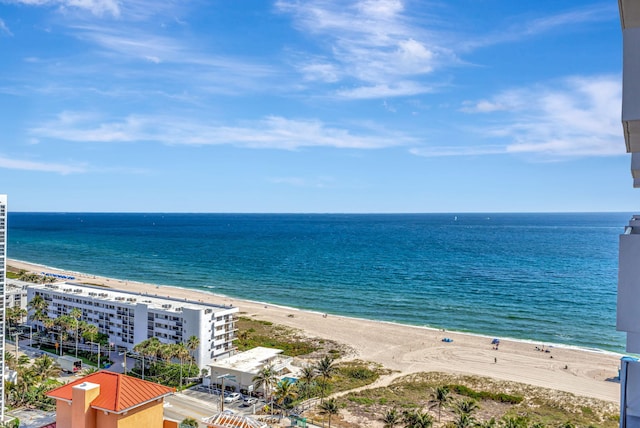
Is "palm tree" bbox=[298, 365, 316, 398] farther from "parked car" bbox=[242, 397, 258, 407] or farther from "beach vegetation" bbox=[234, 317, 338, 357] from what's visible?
"beach vegetation" bbox=[234, 317, 338, 357]

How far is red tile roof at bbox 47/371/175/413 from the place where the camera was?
766 inches

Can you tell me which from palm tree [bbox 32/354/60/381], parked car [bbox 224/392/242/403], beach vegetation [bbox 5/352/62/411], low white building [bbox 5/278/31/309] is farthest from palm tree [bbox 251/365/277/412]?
low white building [bbox 5/278/31/309]

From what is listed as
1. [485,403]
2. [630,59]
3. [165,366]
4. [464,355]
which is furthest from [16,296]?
[630,59]

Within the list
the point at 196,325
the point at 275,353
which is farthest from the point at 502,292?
the point at 196,325

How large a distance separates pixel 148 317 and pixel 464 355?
36.5 meters

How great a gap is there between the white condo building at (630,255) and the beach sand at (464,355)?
48115 mm

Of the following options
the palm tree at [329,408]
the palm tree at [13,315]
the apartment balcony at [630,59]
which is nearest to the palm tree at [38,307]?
the palm tree at [13,315]

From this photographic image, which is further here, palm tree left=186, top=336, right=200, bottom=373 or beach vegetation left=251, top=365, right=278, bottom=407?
palm tree left=186, top=336, right=200, bottom=373

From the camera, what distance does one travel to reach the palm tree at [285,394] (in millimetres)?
41406

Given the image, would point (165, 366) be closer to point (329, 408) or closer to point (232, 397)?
point (232, 397)

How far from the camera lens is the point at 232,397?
1779 inches

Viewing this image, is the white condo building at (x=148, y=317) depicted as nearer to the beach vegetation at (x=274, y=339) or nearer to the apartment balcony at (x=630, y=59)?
the beach vegetation at (x=274, y=339)

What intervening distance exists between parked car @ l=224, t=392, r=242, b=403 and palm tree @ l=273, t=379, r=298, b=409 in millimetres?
3774

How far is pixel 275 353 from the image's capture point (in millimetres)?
53438
